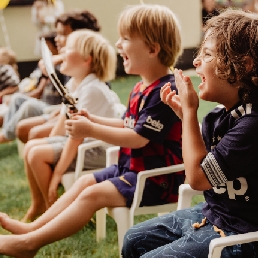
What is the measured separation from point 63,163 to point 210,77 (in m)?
0.98

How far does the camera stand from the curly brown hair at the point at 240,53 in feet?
3.46

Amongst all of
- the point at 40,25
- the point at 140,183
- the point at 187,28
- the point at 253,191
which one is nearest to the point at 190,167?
the point at 253,191

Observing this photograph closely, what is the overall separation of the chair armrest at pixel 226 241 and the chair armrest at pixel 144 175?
0.48 m

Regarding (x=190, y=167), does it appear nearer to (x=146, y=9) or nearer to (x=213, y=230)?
(x=213, y=230)

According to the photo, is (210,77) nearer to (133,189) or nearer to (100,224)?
(133,189)

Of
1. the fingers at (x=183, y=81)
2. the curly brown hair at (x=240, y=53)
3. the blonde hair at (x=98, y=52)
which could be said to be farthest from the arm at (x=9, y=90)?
the curly brown hair at (x=240, y=53)

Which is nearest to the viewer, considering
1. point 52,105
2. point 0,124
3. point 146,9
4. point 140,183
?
point 140,183

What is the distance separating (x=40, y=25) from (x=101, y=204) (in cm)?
420

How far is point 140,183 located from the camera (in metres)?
1.49

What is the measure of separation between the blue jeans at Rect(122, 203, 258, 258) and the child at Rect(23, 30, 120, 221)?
74cm

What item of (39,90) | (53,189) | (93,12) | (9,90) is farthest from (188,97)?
(93,12)

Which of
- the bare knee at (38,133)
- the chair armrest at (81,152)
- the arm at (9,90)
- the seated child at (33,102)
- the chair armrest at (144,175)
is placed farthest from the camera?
the arm at (9,90)

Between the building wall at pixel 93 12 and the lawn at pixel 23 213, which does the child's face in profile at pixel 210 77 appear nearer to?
the lawn at pixel 23 213

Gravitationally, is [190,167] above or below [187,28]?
above
